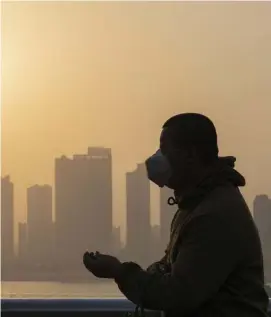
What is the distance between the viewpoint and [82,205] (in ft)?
8.66

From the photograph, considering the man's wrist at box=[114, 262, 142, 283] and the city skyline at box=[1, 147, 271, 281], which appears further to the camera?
the city skyline at box=[1, 147, 271, 281]

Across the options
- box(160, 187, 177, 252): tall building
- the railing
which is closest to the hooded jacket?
box(160, 187, 177, 252): tall building

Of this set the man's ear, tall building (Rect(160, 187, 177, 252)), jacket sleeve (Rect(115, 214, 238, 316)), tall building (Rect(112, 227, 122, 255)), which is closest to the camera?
jacket sleeve (Rect(115, 214, 238, 316))

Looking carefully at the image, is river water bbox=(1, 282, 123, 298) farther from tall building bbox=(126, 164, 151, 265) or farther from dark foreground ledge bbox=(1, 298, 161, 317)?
tall building bbox=(126, 164, 151, 265)

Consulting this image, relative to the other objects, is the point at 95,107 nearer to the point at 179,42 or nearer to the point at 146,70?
the point at 146,70

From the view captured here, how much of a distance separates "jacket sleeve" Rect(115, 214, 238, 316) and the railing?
1246 millimetres

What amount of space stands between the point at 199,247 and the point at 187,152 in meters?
0.22

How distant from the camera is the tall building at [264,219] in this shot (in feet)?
8.25

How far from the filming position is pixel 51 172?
259cm

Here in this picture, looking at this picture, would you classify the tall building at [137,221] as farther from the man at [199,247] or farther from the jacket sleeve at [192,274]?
the jacket sleeve at [192,274]

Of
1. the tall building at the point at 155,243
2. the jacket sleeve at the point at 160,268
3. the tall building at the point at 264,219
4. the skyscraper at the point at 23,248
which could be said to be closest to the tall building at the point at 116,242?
the tall building at the point at 155,243

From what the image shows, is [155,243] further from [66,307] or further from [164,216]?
[66,307]

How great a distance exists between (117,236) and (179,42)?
870 millimetres

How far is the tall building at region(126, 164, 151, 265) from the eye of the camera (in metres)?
2.56
